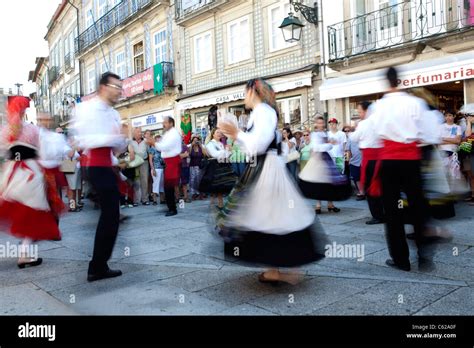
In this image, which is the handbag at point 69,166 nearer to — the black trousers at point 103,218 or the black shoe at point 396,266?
the black trousers at point 103,218

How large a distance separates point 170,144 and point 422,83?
21.6 ft

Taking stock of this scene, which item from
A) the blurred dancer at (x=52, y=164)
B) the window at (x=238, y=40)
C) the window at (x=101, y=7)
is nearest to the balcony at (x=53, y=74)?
the window at (x=101, y=7)

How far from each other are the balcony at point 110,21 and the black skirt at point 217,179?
17.5 metres

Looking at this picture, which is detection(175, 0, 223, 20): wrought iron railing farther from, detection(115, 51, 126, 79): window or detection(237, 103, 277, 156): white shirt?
detection(237, 103, 277, 156): white shirt

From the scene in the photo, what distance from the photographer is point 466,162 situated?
8.70 meters

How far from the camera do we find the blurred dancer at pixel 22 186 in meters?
4.91

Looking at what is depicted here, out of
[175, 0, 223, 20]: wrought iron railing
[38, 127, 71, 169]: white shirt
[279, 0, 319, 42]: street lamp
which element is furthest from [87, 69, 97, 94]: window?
[38, 127, 71, 169]: white shirt

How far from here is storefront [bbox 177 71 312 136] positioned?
1409 cm

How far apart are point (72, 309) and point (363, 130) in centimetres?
445

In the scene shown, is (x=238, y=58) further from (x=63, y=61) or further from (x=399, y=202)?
(x=63, y=61)

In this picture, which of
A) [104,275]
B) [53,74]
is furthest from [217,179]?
[53,74]

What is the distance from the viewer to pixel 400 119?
13.6ft
